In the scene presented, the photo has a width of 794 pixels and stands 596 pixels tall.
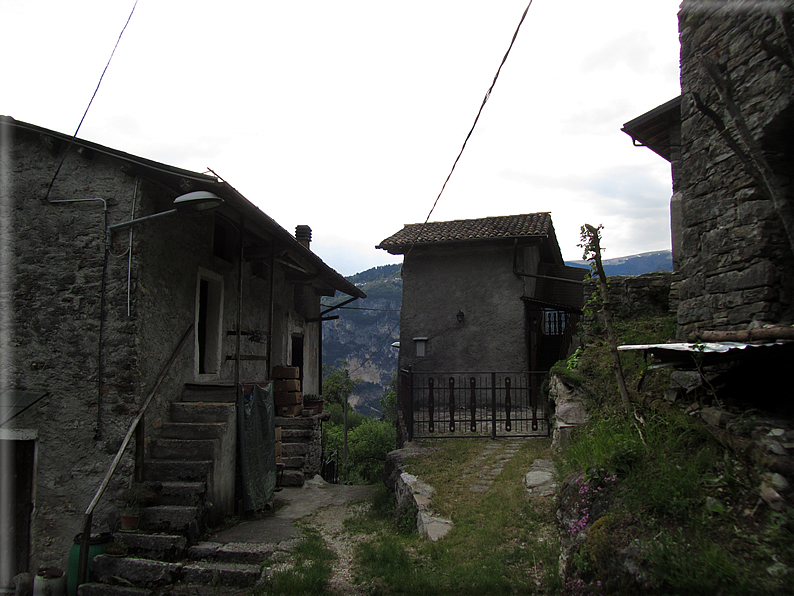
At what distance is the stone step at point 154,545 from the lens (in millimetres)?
5078

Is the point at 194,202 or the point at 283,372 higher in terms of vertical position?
the point at 194,202

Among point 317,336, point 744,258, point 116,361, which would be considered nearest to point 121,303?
point 116,361

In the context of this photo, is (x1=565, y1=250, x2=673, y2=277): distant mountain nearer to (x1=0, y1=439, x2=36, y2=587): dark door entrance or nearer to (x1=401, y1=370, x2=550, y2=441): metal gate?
(x1=401, y1=370, x2=550, y2=441): metal gate

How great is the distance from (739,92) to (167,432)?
23.8 feet

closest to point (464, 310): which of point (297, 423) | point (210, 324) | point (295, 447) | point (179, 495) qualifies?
point (297, 423)

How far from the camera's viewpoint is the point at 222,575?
4785 millimetres

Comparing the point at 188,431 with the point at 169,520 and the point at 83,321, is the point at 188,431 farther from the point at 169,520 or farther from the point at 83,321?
the point at 83,321

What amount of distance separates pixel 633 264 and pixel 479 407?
77683mm

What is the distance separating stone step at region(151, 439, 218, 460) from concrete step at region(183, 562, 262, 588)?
4.85 ft

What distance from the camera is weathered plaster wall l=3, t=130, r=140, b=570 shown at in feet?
18.8

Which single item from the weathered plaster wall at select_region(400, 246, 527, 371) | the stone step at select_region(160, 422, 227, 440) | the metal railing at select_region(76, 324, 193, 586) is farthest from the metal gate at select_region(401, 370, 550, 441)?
the metal railing at select_region(76, 324, 193, 586)

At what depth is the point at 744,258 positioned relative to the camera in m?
4.29

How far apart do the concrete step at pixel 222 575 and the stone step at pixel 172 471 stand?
1197 millimetres

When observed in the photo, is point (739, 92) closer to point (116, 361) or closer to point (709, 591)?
point (709, 591)
